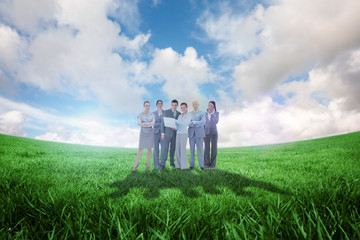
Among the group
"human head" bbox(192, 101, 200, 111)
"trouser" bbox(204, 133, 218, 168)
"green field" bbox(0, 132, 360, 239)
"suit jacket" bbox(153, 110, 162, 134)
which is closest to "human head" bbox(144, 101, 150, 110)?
"suit jacket" bbox(153, 110, 162, 134)

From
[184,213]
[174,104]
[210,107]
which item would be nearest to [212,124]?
[210,107]

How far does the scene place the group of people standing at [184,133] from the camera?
807cm

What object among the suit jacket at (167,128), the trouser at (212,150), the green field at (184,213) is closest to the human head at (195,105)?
the suit jacket at (167,128)

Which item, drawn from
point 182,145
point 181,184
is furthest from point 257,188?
point 182,145

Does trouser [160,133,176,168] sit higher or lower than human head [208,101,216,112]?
lower

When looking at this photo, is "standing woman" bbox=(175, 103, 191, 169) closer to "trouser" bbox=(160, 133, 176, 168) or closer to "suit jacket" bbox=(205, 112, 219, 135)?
"trouser" bbox=(160, 133, 176, 168)

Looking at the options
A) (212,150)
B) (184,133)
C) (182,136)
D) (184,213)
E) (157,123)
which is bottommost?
(184,213)

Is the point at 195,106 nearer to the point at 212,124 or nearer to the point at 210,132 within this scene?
the point at 212,124

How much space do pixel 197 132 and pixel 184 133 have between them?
2.05ft

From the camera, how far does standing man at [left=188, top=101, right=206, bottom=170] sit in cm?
850

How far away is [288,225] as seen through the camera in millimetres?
1790

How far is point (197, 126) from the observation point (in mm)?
8578

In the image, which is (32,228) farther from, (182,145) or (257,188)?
(182,145)

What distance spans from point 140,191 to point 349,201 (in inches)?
147
